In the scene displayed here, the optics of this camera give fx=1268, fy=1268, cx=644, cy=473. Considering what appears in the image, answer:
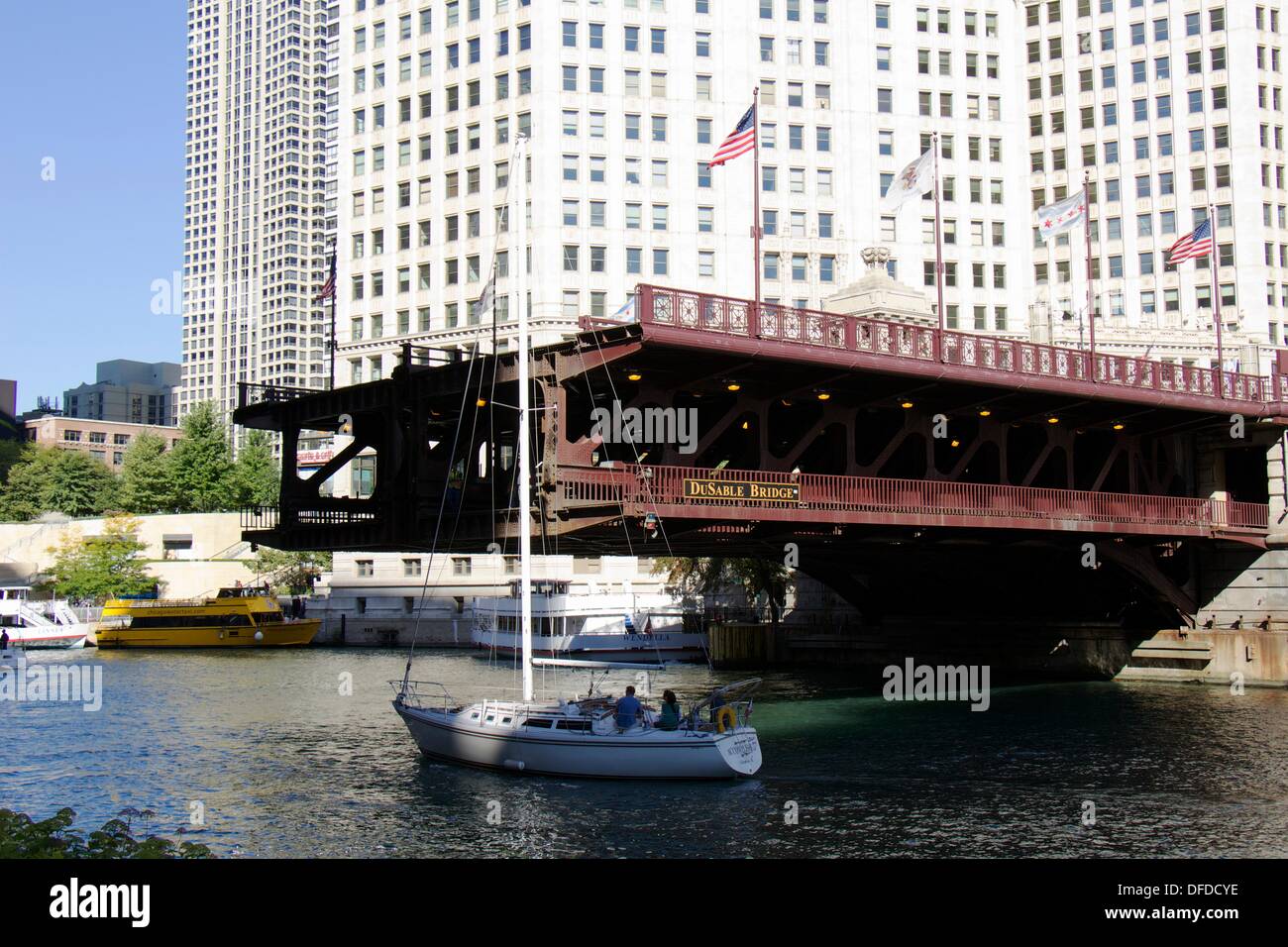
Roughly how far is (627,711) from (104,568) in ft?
352

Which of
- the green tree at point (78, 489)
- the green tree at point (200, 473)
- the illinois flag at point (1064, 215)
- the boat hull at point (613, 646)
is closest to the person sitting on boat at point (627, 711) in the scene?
the illinois flag at point (1064, 215)

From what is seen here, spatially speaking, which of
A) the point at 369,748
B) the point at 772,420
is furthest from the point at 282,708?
the point at 772,420

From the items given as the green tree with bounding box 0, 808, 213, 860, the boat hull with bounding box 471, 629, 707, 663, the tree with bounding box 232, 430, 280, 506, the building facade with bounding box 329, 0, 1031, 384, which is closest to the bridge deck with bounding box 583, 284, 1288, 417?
the green tree with bounding box 0, 808, 213, 860

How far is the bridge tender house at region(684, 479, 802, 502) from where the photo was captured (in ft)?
144

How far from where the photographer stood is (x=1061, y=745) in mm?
45031

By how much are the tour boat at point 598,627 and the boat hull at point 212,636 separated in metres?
18.4

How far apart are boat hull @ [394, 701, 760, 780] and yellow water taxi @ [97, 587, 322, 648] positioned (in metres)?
72.1

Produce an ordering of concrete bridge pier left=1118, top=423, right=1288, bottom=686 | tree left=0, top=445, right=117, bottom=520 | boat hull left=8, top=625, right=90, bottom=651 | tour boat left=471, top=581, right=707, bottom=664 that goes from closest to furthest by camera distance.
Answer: concrete bridge pier left=1118, top=423, right=1288, bottom=686 → tour boat left=471, top=581, right=707, bottom=664 → boat hull left=8, top=625, right=90, bottom=651 → tree left=0, top=445, right=117, bottom=520

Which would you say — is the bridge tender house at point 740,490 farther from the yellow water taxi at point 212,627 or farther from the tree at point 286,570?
the tree at point 286,570

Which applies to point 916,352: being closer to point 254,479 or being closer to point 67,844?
point 67,844

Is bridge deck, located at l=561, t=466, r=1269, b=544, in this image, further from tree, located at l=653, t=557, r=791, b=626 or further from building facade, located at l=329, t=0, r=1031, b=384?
building facade, located at l=329, t=0, r=1031, b=384

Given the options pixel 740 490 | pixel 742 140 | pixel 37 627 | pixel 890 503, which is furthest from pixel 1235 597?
pixel 37 627

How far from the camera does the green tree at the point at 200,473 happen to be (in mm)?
158375

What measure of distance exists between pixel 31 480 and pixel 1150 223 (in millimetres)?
141814
